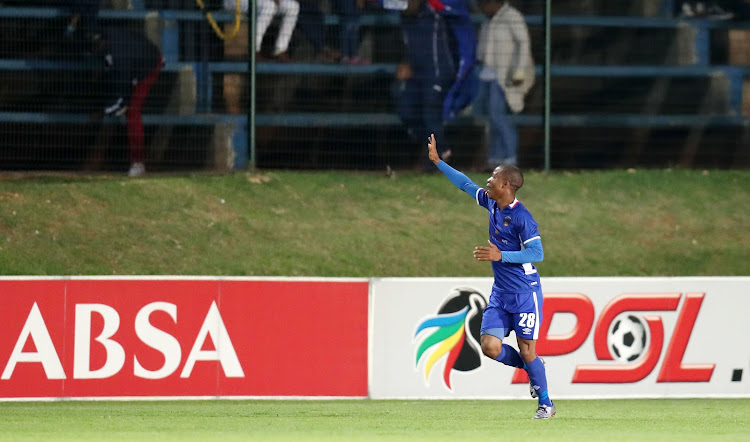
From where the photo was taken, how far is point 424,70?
16.2 m

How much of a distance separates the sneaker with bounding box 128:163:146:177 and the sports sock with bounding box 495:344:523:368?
289 inches

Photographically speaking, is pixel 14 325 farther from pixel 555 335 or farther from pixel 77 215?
pixel 555 335

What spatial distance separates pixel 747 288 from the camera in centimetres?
1288

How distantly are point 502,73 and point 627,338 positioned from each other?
482cm

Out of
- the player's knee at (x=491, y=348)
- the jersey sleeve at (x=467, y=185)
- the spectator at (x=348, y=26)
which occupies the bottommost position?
the player's knee at (x=491, y=348)

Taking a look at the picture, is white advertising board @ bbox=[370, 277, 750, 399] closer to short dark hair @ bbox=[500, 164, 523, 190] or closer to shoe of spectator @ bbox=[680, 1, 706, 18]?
short dark hair @ bbox=[500, 164, 523, 190]

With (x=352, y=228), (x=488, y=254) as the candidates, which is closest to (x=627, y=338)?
(x=352, y=228)

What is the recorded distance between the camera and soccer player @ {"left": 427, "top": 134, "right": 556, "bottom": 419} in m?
9.42

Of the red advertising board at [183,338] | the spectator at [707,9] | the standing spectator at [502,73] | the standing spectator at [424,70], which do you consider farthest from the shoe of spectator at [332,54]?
the spectator at [707,9]

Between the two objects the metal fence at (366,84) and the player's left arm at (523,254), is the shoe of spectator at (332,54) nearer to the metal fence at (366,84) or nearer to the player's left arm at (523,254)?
the metal fence at (366,84)

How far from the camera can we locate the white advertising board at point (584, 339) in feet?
41.4

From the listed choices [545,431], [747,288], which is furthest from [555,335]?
[545,431]

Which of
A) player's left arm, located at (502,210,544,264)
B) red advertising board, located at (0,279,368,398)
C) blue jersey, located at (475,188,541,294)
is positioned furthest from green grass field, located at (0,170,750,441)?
player's left arm, located at (502,210,544,264)

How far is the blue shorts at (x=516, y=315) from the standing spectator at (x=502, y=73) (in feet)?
22.8
